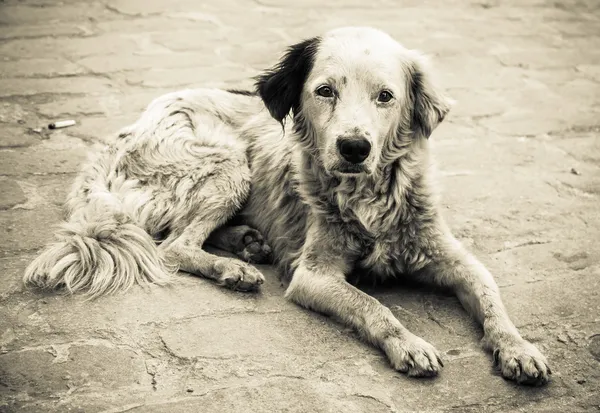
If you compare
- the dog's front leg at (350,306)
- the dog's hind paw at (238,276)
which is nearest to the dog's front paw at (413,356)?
the dog's front leg at (350,306)

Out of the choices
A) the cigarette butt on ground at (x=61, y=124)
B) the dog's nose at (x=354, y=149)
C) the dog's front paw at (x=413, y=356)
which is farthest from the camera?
the cigarette butt on ground at (x=61, y=124)

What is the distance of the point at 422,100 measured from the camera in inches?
171

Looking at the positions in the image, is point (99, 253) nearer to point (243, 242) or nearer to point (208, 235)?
point (208, 235)

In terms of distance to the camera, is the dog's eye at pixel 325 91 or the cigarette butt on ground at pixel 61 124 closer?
the dog's eye at pixel 325 91

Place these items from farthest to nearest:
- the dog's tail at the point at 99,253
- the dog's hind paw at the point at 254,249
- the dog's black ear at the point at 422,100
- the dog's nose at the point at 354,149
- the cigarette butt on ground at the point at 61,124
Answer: the cigarette butt on ground at the point at 61,124 → the dog's hind paw at the point at 254,249 → the dog's black ear at the point at 422,100 → the dog's tail at the point at 99,253 → the dog's nose at the point at 354,149

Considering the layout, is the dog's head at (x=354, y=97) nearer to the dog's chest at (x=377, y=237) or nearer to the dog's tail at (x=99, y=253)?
the dog's chest at (x=377, y=237)

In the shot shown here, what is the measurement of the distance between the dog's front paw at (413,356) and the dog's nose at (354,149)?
943 mm

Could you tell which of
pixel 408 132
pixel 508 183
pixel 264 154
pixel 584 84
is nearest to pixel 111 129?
pixel 264 154

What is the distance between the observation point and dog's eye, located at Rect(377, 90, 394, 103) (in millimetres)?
4035

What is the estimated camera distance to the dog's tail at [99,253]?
4.00 meters

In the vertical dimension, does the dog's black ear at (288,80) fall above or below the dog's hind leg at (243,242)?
above

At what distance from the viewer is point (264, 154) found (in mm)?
4969

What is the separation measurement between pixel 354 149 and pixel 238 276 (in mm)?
982

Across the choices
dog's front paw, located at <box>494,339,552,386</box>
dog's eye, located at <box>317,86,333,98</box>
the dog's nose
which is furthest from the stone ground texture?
dog's eye, located at <box>317,86,333,98</box>
